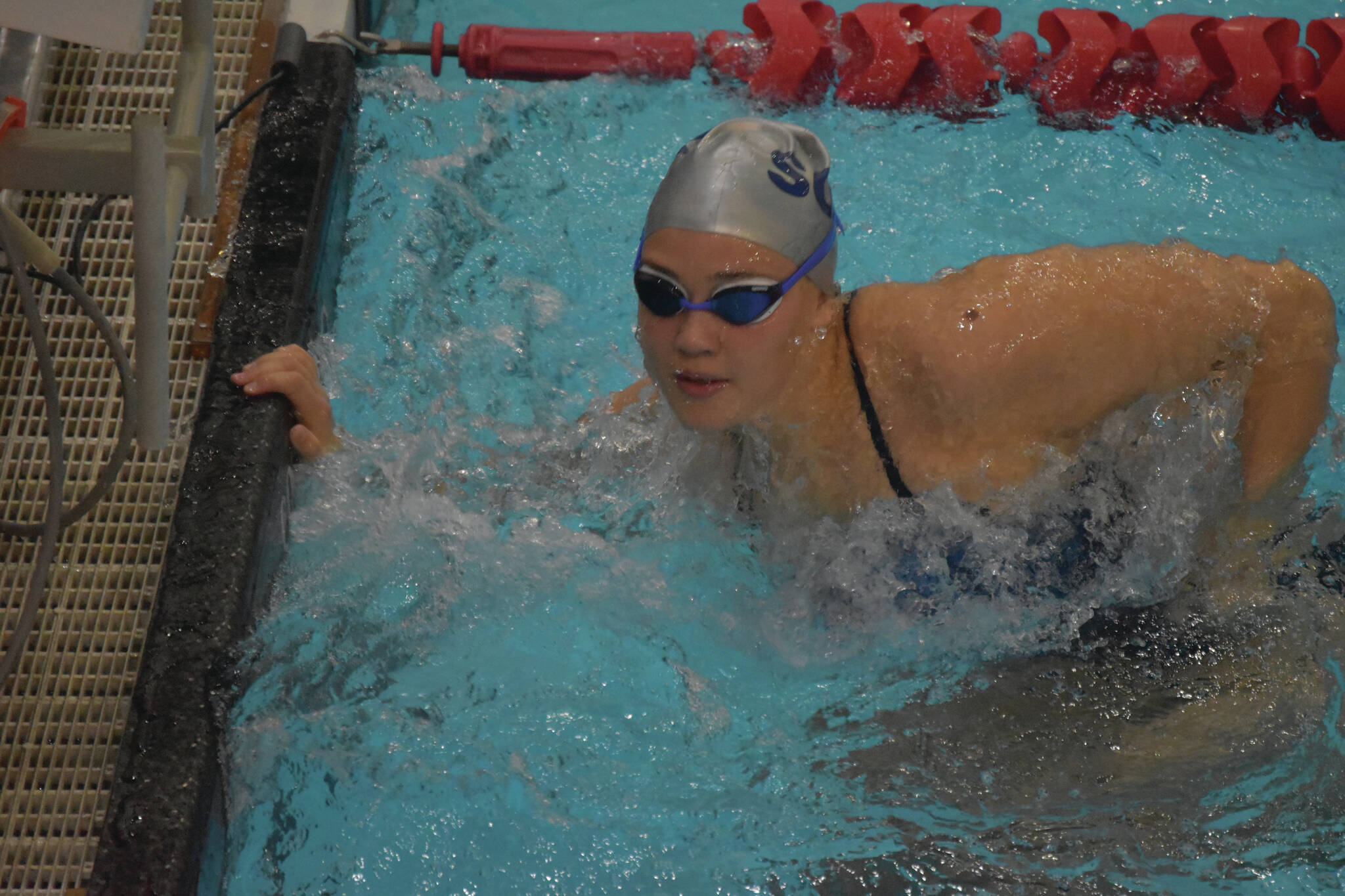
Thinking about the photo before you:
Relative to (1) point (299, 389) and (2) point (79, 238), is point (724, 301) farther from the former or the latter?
(2) point (79, 238)

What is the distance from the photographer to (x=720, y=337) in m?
2.17

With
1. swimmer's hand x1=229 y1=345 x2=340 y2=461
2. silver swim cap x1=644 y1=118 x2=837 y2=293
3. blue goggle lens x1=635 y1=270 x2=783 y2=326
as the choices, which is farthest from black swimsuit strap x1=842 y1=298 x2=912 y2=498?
swimmer's hand x1=229 y1=345 x2=340 y2=461

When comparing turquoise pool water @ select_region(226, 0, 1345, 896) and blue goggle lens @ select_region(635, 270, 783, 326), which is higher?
blue goggle lens @ select_region(635, 270, 783, 326)

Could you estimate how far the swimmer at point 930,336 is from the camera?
7.17ft

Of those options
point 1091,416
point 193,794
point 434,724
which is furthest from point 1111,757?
point 193,794

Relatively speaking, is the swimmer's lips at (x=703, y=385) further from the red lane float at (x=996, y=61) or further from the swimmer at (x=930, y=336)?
the red lane float at (x=996, y=61)

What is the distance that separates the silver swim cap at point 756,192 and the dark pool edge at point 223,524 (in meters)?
1.15

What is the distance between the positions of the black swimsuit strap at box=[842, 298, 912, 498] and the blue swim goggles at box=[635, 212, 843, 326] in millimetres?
165

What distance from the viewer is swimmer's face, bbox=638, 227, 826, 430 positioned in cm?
217

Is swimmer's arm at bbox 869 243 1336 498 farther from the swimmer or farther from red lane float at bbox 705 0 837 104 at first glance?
red lane float at bbox 705 0 837 104

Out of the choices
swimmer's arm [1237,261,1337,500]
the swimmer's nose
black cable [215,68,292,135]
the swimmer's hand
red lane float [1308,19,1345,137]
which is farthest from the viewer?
red lane float [1308,19,1345,137]

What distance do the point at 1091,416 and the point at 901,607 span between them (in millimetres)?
588

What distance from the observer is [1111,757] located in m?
2.36

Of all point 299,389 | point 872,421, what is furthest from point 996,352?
point 299,389
